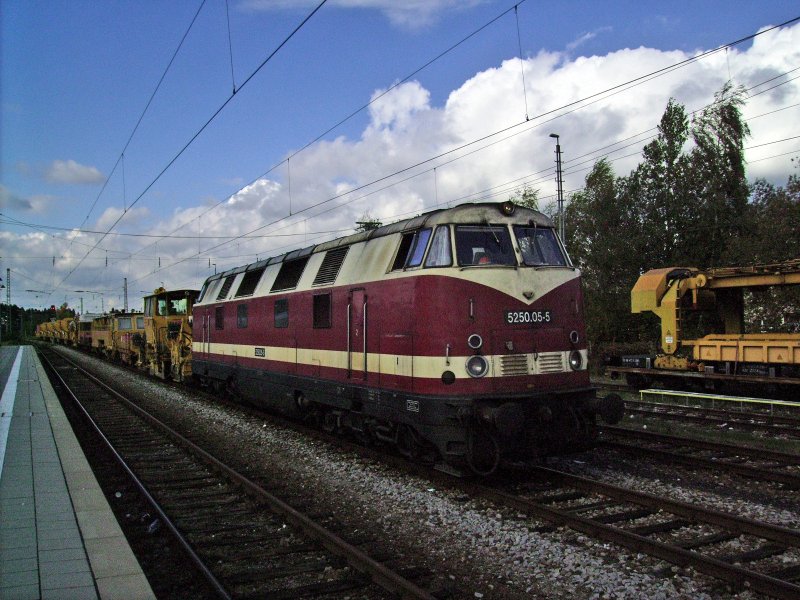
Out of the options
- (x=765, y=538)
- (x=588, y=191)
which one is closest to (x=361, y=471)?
(x=765, y=538)

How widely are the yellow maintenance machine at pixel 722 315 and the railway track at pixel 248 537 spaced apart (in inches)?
557

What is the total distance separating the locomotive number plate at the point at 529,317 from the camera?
7.85 meters

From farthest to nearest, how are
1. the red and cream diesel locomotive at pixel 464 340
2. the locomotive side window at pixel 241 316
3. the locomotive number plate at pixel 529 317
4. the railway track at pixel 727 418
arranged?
the locomotive side window at pixel 241 316
the railway track at pixel 727 418
the locomotive number plate at pixel 529 317
the red and cream diesel locomotive at pixel 464 340

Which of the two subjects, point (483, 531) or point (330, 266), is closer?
point (483, 531)

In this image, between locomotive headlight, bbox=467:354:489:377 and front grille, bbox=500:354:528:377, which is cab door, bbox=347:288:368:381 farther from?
front grille, bbox=500:354:528:377

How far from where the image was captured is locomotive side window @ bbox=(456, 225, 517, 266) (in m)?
8.05

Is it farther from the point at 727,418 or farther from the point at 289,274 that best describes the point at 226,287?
the point at 727,418

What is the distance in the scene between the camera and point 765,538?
5875 mm

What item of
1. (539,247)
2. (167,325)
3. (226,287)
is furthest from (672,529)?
(167,325)

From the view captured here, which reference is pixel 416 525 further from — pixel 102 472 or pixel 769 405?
pixel 769 405

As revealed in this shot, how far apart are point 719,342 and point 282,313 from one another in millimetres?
12622

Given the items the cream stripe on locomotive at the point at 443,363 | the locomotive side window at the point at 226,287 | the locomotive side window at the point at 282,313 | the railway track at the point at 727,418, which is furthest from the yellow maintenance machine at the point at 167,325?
the railway track at the point at 727,418

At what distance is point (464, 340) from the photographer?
7.58m

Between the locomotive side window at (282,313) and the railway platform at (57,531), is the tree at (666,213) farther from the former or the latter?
the railway platform at (57,531)
